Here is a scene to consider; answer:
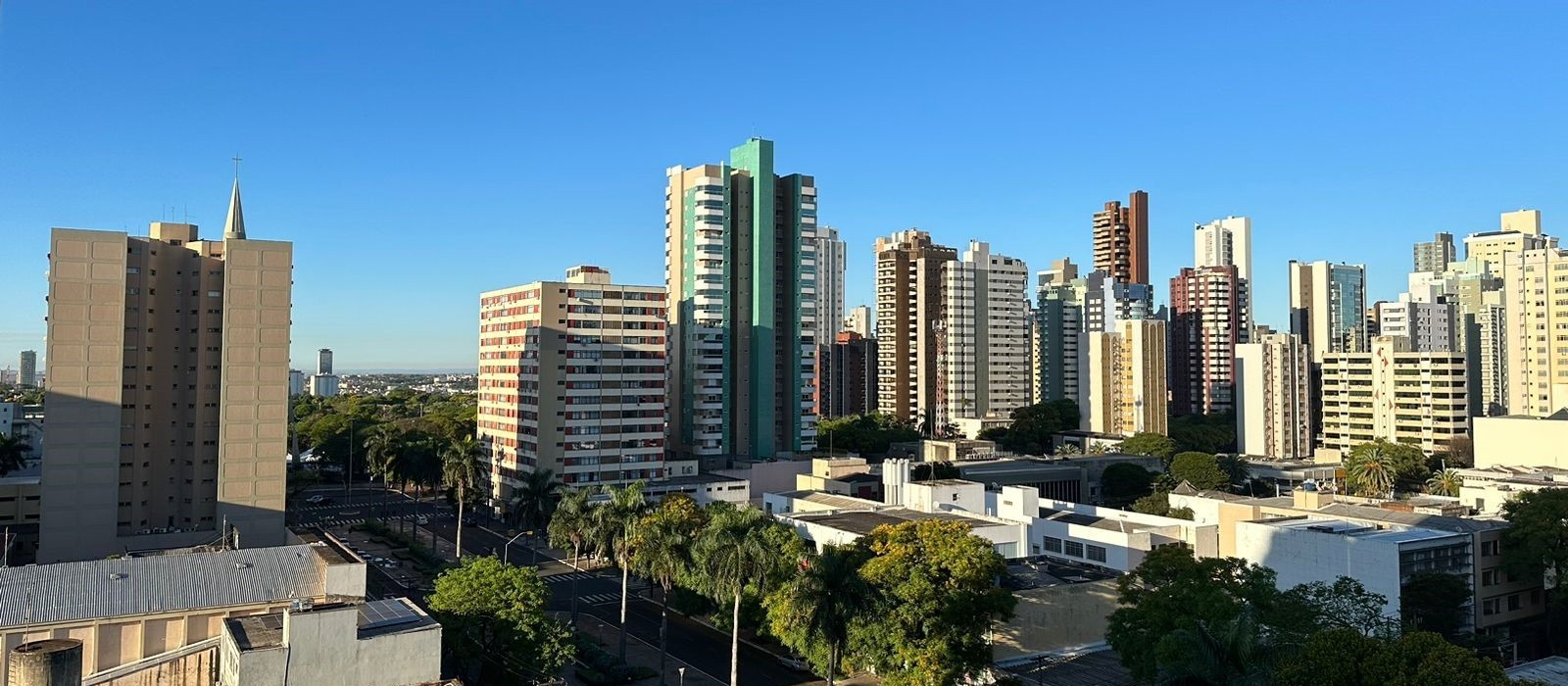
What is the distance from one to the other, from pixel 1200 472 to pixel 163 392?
339ft

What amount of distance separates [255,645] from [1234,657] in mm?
34826

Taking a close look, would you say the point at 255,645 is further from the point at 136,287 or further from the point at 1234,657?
the point at 136,287

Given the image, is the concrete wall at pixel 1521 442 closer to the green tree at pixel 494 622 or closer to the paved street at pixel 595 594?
the paved street at pixel 595 594

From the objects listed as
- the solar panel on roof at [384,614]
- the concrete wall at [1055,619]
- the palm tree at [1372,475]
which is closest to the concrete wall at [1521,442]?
the palm tree at [1372,475]

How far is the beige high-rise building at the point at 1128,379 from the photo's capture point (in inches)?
7156

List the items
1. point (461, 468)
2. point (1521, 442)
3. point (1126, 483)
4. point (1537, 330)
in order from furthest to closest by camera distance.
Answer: point (1537, 330) → point (1126, 483) → point (1521, 442) → point (461, 468)

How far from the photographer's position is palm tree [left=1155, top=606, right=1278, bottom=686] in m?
35.7

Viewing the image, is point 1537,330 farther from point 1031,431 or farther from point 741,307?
point 741,307

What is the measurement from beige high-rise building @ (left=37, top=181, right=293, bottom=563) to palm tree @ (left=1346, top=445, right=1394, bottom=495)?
325ft

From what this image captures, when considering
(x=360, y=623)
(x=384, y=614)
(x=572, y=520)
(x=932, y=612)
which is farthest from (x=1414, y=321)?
(x=360, y=623)

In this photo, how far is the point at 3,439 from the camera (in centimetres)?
10938

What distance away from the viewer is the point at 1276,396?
16238 centimetres

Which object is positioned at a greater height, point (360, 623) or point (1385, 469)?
point (1385, 469)

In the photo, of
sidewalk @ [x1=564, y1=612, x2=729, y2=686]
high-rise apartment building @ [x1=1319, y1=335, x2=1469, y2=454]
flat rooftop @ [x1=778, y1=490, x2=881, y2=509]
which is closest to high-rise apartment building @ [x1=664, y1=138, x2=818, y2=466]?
flat rooftop @ [x1=778, y1=490, x2=881, y2=509]
